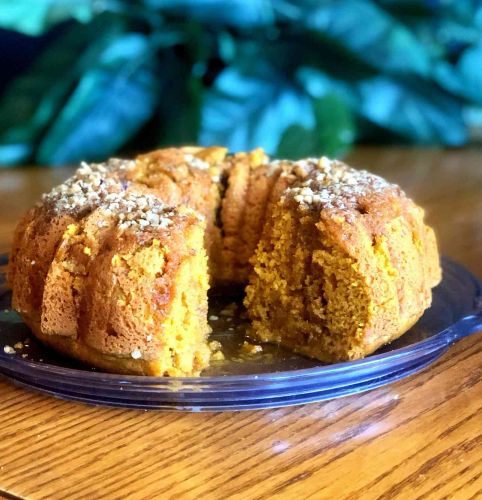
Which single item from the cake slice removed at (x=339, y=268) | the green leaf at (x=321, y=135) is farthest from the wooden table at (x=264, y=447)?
the green leaf at (x=321, y=135)

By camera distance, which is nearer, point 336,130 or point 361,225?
point 361,225

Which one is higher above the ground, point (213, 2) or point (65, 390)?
point (213, 2)

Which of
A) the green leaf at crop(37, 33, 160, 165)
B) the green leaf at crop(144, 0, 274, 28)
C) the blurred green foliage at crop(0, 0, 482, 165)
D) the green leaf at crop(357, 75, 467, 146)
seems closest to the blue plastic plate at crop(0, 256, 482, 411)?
the blurred green foliage at crop(0, 0, 482, 165)

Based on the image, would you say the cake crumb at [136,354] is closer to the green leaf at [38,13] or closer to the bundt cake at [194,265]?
the bundt cake at [194,265]

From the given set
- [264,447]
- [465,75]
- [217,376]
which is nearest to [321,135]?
[465,75]

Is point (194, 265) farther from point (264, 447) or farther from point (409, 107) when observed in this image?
point (409, 107)

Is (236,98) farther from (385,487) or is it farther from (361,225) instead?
(385,487)

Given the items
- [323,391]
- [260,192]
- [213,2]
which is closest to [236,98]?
[213,2]
